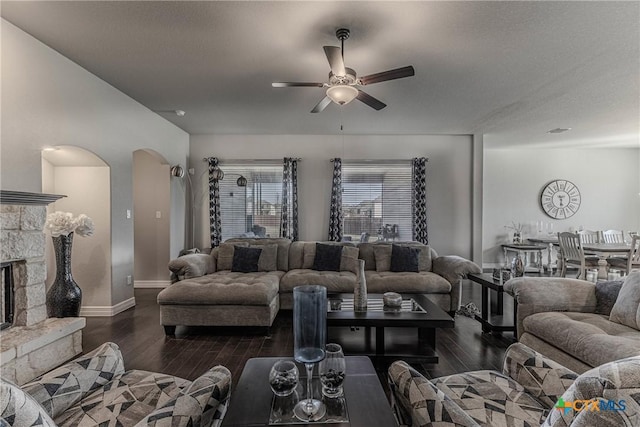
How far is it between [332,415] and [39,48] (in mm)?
3843

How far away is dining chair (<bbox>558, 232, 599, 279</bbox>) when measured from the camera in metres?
5.42

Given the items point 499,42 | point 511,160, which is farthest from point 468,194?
point 499,42

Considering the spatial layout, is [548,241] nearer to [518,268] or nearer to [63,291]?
[518,268]

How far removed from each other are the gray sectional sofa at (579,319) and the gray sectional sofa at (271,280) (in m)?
1.29

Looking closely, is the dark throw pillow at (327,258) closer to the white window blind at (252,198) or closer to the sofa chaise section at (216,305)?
the sofa chaise section at (216,305)

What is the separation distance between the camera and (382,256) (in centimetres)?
480

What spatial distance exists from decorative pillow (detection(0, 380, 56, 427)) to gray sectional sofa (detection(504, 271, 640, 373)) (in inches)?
Answer: 104

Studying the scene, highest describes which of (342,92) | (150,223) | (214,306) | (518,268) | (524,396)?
(342,92)

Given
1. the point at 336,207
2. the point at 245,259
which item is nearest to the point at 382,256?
the point at 336,207

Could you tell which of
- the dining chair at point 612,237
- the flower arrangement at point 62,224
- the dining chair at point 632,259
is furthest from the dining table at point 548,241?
the flower arrangement at point 62,224

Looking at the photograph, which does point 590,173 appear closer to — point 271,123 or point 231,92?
point 271,123

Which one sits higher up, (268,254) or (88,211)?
(88,211)

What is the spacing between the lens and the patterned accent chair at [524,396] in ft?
2.44

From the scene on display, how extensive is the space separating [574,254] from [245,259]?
5.48 meters
